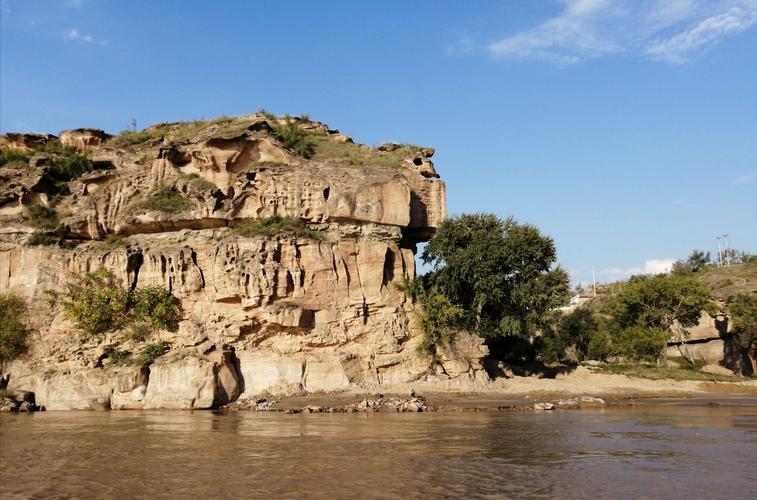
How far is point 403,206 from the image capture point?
32.2m

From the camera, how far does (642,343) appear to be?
3828 centimetres

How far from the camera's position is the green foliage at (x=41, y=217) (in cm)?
3350

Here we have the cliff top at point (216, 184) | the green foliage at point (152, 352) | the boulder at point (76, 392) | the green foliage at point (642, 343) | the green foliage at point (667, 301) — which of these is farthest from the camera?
the green foliage at point (667, 301)

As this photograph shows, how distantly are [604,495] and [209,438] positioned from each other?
1046 cm

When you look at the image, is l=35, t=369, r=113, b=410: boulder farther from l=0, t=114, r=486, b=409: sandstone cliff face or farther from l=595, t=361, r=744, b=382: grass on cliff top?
l=595, t=361, r=744, b=382: grass on cliff top

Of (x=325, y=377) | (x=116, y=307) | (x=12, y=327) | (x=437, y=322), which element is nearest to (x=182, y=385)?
(x=325, y=377)

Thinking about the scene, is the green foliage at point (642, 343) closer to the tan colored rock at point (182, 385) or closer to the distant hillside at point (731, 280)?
the distant hillside at point (731, 280)

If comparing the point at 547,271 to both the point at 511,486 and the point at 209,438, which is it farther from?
the point at 511,486

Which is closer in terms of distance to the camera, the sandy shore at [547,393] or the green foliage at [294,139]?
the sandy shore at [547,393]

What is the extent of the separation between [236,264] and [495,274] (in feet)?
43.1

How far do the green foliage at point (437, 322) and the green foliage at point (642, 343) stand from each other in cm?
1520

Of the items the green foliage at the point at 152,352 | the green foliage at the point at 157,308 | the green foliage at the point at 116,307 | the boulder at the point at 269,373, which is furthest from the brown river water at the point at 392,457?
the green foliage at the point at 116,307

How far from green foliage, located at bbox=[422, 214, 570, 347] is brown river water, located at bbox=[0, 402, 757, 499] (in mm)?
10672

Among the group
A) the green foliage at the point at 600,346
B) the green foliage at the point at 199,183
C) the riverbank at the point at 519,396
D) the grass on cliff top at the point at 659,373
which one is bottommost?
the riverbank at the point at 519,396
